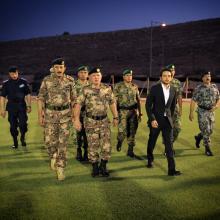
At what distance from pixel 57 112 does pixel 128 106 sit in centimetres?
235

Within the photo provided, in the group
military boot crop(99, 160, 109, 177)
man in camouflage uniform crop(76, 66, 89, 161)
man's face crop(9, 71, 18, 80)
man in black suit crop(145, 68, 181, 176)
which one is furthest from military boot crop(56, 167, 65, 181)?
man's face crop(9, 71, 18, 80)

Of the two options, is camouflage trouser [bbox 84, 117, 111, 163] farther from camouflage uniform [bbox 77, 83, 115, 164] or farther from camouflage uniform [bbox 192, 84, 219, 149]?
camouflage uniform [bbox 192, 84, 219, 149]

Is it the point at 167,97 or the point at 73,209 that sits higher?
the point at 167,97

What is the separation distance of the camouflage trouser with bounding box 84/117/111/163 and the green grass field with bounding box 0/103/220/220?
18.8 inches

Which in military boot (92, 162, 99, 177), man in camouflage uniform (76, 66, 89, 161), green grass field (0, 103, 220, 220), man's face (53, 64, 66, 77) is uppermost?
man's face (53, 64, 66, 77)

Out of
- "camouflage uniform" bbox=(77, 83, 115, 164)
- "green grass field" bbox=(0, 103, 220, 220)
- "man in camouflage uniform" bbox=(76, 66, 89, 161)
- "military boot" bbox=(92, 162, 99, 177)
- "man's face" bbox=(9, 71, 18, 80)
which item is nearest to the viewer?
"green grass field" bbox=(0, 103, 220, 220)

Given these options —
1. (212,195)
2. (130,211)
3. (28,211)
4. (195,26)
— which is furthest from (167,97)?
(195,26)

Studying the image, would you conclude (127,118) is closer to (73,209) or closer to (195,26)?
(73,209)

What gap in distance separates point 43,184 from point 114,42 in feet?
170

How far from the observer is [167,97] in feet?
21.6

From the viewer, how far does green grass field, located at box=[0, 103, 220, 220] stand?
478cm

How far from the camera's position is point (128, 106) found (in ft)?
27.1

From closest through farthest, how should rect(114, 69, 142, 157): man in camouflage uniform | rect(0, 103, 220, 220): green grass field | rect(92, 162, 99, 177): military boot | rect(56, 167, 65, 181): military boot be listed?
rect(0, 103, 220, 220): green grass field, rect(56, 167, 65, 181): military boot, rect(92, 162, 99, 177): military boot, rect(114, 69, 142, 157): man in camouflage uniform

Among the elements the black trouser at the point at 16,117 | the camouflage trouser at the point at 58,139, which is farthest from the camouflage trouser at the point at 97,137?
the black trouser at the point at 16,117
